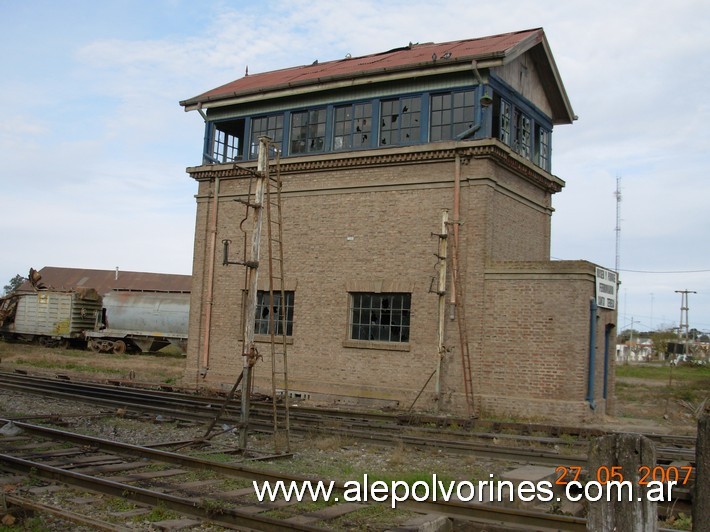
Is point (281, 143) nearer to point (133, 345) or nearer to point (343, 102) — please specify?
point (343, 102)

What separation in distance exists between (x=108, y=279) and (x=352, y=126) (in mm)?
57157

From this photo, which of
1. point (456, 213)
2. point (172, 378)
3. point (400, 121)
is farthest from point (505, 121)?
point (172, 378)

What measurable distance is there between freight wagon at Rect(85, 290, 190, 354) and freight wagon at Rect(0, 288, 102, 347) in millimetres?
743

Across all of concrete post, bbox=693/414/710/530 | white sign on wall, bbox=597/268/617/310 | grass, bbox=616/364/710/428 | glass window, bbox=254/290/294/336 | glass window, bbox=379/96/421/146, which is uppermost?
glass window, bbox=379/96/421/146

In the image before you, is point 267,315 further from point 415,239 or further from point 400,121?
point 400,121

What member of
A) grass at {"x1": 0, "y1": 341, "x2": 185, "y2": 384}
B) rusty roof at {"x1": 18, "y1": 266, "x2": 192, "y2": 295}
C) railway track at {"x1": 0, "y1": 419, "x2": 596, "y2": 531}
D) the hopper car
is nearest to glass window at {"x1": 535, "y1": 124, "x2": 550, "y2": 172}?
grass at {"x1": 0, "y1": 341, "x2": 185, "y2": 384}

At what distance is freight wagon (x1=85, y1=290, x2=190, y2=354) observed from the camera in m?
34.5

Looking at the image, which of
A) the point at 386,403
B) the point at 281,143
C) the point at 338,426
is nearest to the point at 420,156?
the point at 281,143

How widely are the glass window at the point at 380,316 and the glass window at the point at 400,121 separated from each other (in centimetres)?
411

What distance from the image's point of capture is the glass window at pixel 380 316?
1817cm

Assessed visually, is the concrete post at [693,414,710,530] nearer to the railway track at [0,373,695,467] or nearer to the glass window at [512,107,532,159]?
the railway track at [0,373,695,467]

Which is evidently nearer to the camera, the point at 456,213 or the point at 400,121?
the point at 456,213

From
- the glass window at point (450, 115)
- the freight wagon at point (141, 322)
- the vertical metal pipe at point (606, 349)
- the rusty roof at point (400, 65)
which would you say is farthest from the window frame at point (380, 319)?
the freight wagon at point (141, 322)

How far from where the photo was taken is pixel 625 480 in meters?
4.07
